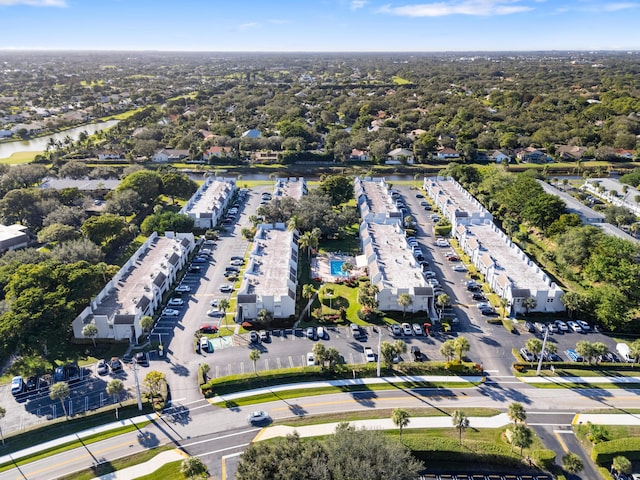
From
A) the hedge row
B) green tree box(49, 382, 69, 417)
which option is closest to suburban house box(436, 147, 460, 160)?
the hedge row

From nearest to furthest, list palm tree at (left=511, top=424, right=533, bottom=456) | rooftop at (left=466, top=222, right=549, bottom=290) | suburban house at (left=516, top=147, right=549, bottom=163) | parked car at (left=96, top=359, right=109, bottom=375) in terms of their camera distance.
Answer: palm tree at (left=511, top=424, right=533, bottom=456), parked car at (left=96, top=359, right=109, bottom=375), rooftop at (left=466, top=222, right=549, bottom=290), suburban house at (left=516, top=147, right=549, bottom=163)

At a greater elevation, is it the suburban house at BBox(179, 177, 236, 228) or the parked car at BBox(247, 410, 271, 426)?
the suburban house at BBox(179, 177, 236, 228)

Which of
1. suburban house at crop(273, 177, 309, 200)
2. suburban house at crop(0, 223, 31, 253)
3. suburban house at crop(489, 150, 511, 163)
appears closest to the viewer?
suburban house at crop(0, 223, 31, 253)

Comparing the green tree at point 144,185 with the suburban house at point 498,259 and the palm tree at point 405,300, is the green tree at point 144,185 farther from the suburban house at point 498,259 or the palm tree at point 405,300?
the palm tree at point 405,300

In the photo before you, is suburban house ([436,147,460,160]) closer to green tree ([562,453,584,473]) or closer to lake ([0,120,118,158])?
green tree ([562,453,584,473])

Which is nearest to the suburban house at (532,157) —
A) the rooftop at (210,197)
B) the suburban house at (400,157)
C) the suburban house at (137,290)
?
the suburban house at (400,157)

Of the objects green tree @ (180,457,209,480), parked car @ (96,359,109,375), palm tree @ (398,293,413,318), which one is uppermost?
palm tree @ (398,293,413,318)

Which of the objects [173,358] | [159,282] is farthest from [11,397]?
[159,282]

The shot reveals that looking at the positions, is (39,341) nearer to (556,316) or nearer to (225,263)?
(225,263)
